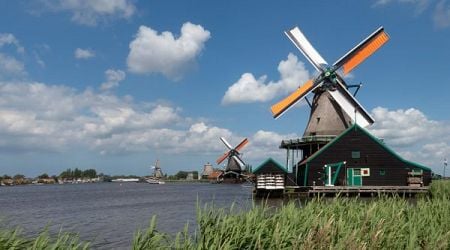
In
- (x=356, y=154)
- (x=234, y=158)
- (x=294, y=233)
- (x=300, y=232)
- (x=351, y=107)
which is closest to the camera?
(x=294, y=233)

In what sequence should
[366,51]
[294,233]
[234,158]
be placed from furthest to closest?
[234,158] < [366,51] < [294,233]

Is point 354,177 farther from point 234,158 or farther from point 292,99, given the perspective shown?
point 234,158

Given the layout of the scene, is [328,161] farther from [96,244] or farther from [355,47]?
[96,244]

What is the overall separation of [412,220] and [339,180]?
1060 inches

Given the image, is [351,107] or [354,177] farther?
[351,107]

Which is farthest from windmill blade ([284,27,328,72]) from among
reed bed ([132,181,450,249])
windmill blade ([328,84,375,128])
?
reed bed ([132,181,450,249])

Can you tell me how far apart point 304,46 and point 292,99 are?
6.05 metres

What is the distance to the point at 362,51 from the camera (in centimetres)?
4300

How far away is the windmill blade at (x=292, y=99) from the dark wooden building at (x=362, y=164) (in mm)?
6769

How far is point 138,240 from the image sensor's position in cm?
714

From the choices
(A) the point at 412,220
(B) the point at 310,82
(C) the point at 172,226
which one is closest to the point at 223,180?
(B) the point at 310,82

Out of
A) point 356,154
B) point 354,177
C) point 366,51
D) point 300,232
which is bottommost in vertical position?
point 300,232

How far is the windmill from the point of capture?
41.3m

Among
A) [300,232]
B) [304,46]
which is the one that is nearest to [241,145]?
[304,46]
